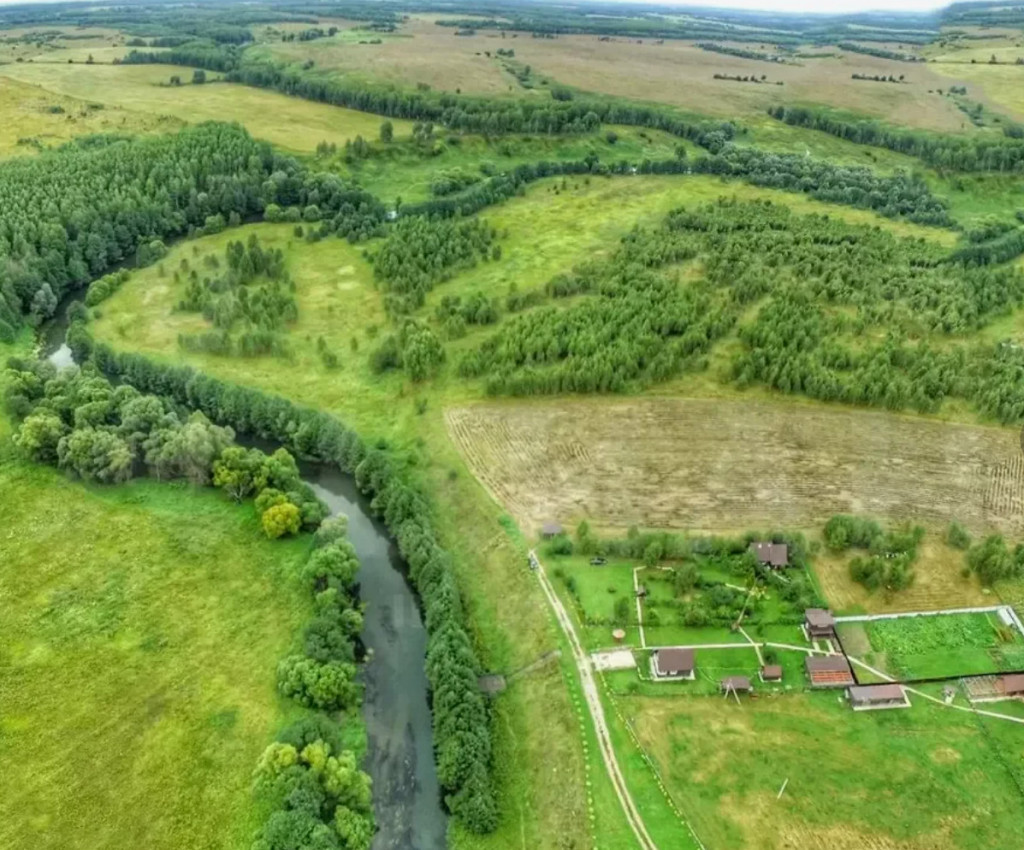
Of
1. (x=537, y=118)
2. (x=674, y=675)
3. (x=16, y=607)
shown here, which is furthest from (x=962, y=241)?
(x=16, y=607)

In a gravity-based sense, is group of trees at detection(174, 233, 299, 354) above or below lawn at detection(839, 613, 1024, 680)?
above

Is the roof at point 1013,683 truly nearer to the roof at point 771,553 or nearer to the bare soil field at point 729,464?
the roof at point 771,553

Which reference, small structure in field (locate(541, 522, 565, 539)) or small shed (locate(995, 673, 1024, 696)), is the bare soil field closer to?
small structure in field (locate(541, 522, 565, 539))

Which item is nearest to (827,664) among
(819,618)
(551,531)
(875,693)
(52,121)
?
(875,693)

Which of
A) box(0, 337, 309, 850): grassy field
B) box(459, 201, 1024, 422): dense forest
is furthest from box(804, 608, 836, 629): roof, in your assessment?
box(0, 337, 309, 850): grassy field

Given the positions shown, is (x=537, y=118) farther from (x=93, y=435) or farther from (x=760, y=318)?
(x=93, y=435)

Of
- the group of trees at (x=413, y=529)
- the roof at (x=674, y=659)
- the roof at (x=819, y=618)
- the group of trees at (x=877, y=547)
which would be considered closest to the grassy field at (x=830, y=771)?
the roof at (x=674, y=659)
